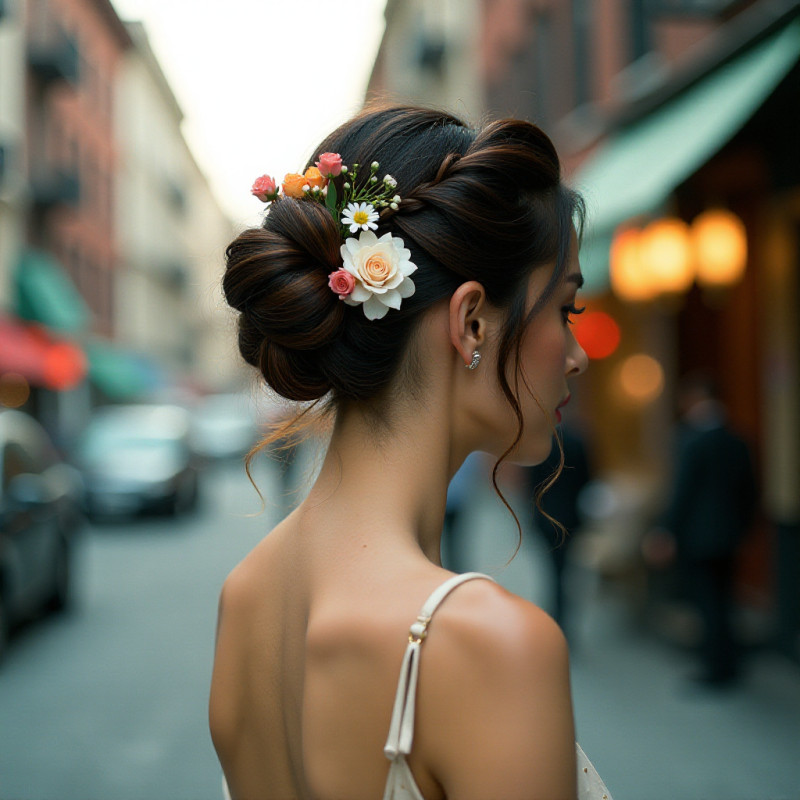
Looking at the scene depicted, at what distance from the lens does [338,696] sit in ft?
3.60

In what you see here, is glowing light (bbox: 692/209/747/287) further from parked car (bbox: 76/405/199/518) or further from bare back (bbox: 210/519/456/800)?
parked car (bbox: 76/405/199/518)

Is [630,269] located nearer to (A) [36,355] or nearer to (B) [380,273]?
(B) [380,273]

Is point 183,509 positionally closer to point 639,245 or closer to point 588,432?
point 588,432

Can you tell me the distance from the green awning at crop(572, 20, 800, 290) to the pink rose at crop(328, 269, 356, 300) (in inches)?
119

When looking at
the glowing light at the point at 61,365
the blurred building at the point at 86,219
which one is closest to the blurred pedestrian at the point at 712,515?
the blurred building at the point at 86,219

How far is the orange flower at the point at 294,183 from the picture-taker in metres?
1.37

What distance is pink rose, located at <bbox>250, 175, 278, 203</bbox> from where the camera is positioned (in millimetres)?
1413

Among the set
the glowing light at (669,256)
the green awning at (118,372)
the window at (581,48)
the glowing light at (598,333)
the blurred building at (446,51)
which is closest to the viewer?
the glowing light at (669,256)

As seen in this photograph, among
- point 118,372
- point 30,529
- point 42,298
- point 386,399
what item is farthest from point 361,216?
point 118,372

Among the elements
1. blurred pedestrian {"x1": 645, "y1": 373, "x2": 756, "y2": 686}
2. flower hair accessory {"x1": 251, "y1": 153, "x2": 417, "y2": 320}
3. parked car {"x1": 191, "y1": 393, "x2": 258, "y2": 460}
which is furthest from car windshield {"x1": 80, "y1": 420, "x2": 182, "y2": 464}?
flower hair accessory {"x1": 251, "y1": 153, "x2": 417, "y2": 320}

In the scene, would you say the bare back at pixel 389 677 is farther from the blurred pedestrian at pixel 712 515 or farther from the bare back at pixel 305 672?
the blurred pedestrian at pixel 712 515

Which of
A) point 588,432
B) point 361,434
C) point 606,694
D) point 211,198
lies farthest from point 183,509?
point 211,198

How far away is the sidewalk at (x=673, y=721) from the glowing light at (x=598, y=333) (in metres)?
4.40

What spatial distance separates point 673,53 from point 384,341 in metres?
9.76
